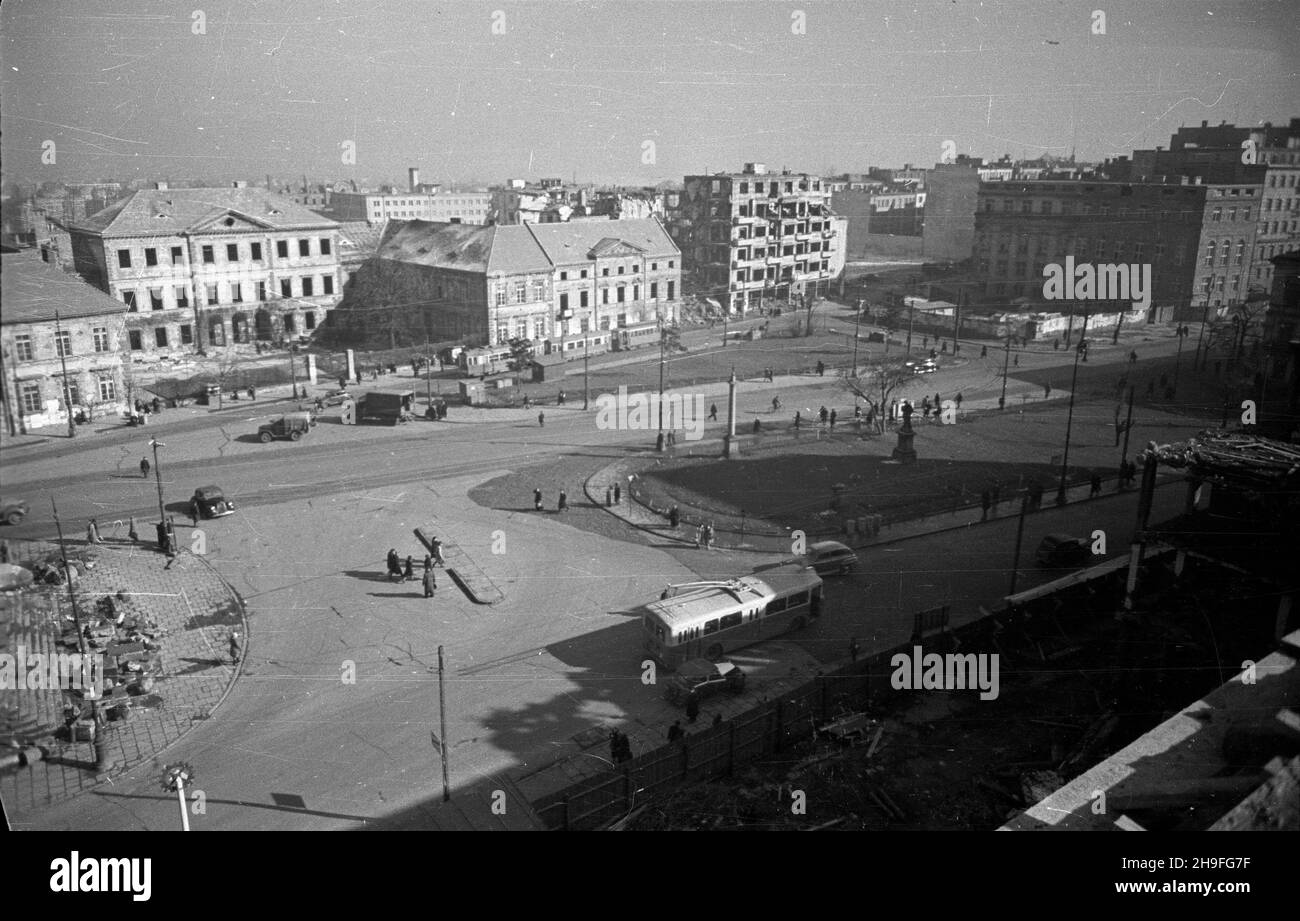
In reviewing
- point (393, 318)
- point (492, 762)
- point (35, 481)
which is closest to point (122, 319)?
point (35, 481)

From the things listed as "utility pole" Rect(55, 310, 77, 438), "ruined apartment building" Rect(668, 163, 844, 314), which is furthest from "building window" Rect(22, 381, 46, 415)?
"ruined apartment building" Rect(668, 163, 844, 314)

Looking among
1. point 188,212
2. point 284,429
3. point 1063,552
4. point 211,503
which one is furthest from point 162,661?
point 188,212

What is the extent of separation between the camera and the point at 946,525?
18.8 m

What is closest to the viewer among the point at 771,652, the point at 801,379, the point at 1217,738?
the point at 1217,738

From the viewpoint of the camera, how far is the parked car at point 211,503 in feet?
60.4

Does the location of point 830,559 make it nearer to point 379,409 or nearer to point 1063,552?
point 1063,552

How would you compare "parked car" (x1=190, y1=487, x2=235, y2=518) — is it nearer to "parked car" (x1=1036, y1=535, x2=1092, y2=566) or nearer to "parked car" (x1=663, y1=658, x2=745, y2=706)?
"parked car" (x1=663, y1=658, x2=745, y2=706)

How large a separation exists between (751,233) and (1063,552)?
34.3 metres

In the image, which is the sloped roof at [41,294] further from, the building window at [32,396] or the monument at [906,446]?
the monument at [906,446]

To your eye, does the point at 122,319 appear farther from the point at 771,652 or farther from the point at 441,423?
the point at 771,652

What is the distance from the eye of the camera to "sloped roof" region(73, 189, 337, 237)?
30.2m

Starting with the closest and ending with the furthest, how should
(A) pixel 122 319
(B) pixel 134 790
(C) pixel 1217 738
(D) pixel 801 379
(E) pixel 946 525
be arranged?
(C) pixel 1217 738 → (B) pixel 134 790 → (E) pixel 946 525 → (A) pixel 122 319 → (D) pixel 801 379

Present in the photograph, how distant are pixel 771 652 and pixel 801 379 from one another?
2093 centimetres
